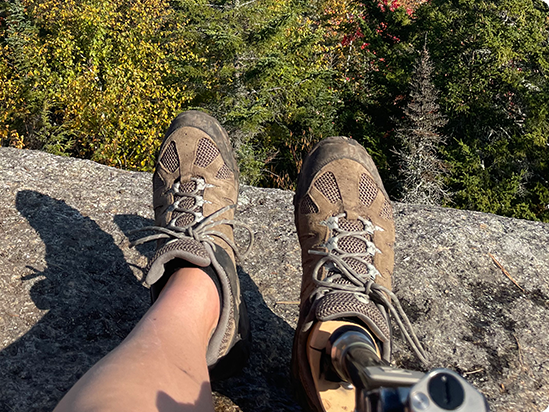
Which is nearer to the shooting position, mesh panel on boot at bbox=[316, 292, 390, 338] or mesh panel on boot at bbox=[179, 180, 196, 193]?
mesh panel on boot at bbox=[316, 292, 390, 338]

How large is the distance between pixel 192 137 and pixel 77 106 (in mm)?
10689

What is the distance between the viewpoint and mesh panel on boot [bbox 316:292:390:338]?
1.51 m

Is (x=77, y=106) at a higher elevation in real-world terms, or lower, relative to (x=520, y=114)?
lower

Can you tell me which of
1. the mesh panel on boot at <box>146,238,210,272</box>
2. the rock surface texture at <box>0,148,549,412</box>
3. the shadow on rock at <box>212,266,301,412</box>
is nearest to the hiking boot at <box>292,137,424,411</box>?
the shadow on rock at <box>212,266,301,412</box>

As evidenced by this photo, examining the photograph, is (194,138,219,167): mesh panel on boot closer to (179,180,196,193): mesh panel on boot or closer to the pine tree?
(179,180,196,193): mesh panel on boot

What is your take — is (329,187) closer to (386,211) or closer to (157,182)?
(386,211)

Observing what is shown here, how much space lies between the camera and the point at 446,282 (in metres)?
2.38

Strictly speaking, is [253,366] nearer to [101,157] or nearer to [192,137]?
[192,137]

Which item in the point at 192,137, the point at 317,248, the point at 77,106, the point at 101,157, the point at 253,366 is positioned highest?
the point at 192,137

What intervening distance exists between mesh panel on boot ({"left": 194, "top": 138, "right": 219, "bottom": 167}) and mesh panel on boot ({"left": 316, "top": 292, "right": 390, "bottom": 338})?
40.4 inches

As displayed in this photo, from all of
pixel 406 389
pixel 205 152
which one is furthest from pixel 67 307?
pixel 406 389

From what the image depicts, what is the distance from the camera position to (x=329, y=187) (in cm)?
221

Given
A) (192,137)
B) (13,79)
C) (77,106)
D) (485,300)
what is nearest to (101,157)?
(77,106)

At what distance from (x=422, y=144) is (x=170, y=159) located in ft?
19.1
